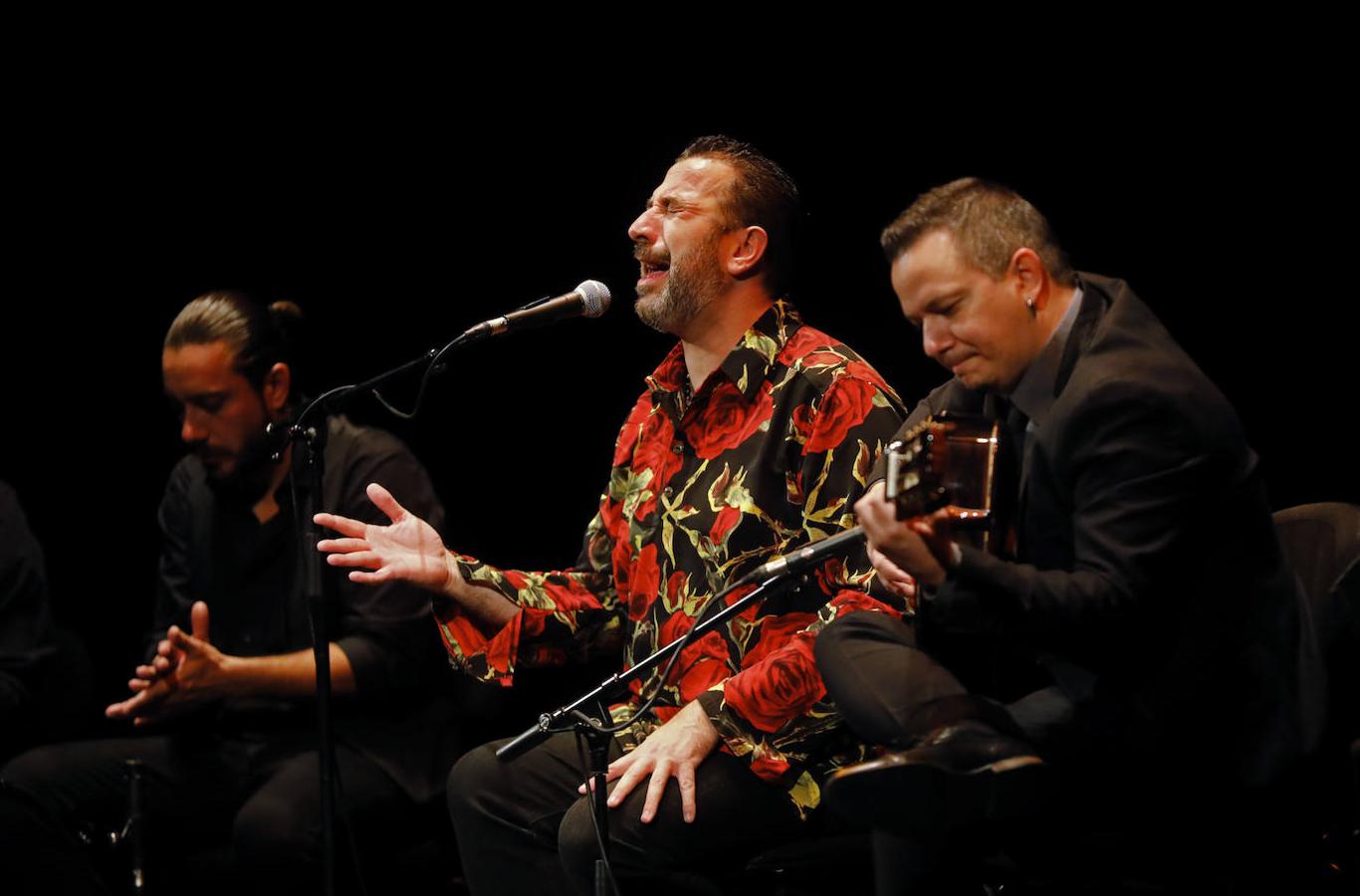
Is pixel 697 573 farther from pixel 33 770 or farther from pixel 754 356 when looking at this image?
pixel 33 770

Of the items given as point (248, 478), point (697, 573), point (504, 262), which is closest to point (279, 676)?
point (248, 478)

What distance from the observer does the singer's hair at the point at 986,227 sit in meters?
2.40

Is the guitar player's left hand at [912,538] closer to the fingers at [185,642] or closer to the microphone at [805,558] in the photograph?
the microphone at [805,558]

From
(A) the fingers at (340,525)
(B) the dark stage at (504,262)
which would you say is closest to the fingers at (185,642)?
(A) the fingers at (340,525)

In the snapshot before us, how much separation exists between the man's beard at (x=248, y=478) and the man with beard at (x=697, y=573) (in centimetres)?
Answer: 115

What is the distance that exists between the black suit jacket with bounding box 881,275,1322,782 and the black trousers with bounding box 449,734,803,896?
0.70 m

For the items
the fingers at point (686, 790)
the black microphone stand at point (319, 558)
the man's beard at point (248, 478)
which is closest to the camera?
the fingers at point (686, 790)

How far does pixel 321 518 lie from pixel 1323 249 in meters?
2.43

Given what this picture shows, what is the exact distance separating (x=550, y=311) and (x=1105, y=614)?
133cm

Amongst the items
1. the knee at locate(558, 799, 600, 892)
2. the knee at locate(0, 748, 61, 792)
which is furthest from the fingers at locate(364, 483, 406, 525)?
the knee at locate(0, 748, 61, 792)

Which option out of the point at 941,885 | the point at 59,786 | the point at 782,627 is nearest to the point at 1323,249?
the point at 782,627

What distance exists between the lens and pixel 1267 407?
3.51 metres

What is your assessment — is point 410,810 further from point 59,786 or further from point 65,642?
point 65,642

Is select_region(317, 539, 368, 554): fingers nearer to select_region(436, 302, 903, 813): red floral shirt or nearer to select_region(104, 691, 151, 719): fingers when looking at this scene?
select_region(436, 302, 903, 813): red floral shirt
